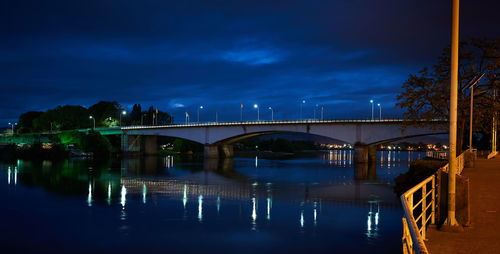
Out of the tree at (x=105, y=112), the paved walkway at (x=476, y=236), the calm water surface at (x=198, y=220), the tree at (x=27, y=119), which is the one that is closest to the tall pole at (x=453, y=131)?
the paved walkway at (x=476, y=236)

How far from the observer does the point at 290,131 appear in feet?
250

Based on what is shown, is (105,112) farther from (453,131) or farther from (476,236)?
(476,236)

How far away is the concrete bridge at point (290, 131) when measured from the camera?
65.0 meters

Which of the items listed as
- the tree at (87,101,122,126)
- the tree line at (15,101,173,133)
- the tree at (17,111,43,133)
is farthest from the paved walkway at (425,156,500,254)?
the tree at (17,111,43,133)

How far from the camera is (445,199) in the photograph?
33.7 ft

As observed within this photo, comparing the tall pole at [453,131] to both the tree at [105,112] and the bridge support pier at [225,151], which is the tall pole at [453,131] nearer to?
the bridge support pier at [225,151]

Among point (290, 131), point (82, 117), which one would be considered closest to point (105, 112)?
point (82, 117)

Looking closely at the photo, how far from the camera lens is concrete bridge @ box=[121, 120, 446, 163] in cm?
6500

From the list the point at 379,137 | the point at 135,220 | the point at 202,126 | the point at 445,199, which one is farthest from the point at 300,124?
the point at 445,199

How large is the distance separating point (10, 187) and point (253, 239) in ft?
87.3

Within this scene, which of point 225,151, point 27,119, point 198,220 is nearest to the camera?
point 198,220

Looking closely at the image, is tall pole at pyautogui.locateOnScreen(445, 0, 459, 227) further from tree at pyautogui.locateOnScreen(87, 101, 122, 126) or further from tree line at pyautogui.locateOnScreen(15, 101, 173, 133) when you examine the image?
tree at pyautogui.locateOnScreen(87, 101, 122, 126)

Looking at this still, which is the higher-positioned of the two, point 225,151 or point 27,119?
point 27,119

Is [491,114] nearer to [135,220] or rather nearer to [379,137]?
[135,220]
